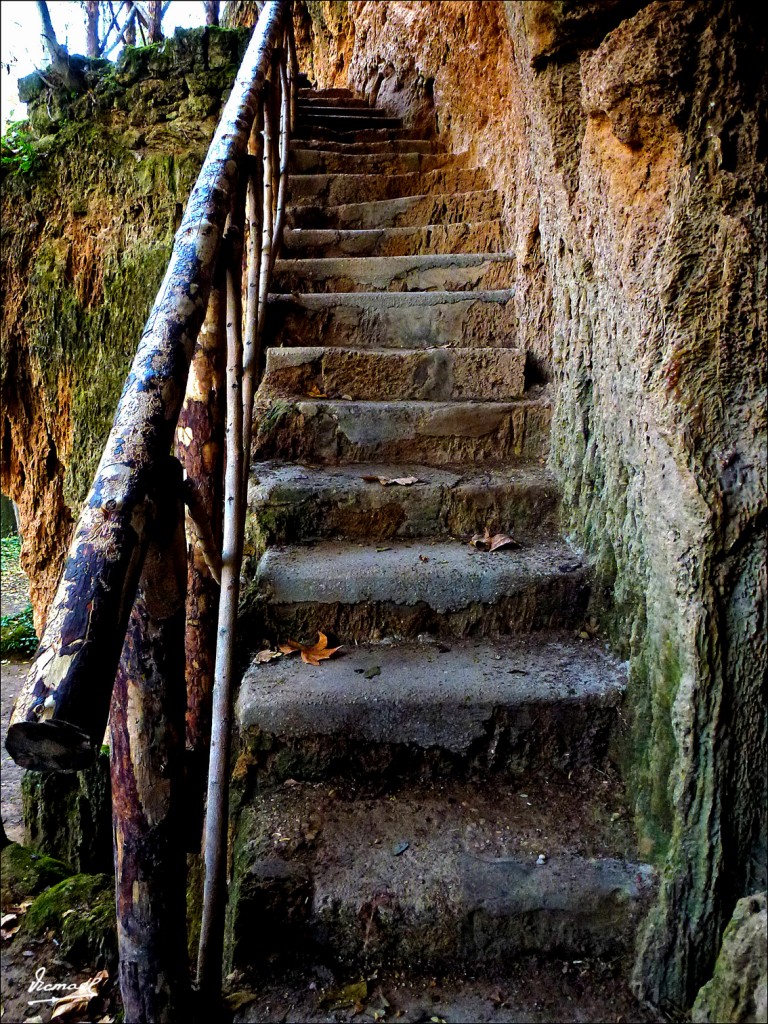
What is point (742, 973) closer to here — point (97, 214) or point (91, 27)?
point (97, 214)

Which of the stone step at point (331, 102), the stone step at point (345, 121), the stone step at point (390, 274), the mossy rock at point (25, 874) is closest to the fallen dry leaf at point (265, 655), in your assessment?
the mossy rock at point (25, 874)

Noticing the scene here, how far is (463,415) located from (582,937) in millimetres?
1655

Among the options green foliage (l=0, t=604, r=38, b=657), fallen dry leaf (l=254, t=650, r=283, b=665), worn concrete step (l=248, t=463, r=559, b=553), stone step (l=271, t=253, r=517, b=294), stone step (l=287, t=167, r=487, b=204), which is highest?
stone step (l=287, t=167, r=487, b=204)

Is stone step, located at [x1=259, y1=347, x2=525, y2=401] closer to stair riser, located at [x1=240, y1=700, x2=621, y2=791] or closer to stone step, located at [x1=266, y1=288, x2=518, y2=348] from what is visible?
stone step, located at [x1=266, y1=288, x2=518, y2=348]

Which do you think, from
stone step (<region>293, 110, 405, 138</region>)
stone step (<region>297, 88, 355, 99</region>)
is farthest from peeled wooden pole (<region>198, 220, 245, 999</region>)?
stone step (<region>297, 88, 355, 99</region>)

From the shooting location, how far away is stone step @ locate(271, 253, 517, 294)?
316 centimetres

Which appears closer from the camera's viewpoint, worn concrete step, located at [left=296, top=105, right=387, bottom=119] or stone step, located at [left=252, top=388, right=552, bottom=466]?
stone step, located at [left=252, top=388, right=552, bottom=466]

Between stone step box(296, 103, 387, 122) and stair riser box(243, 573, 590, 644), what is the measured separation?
471 centimetres

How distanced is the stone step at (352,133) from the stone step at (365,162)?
66cm

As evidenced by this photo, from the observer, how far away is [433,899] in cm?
139

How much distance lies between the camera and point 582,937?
1391 mm

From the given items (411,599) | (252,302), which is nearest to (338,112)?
(252,302)

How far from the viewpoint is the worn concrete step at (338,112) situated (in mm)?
5434

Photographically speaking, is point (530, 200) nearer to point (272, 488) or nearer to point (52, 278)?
point (272, 488)
